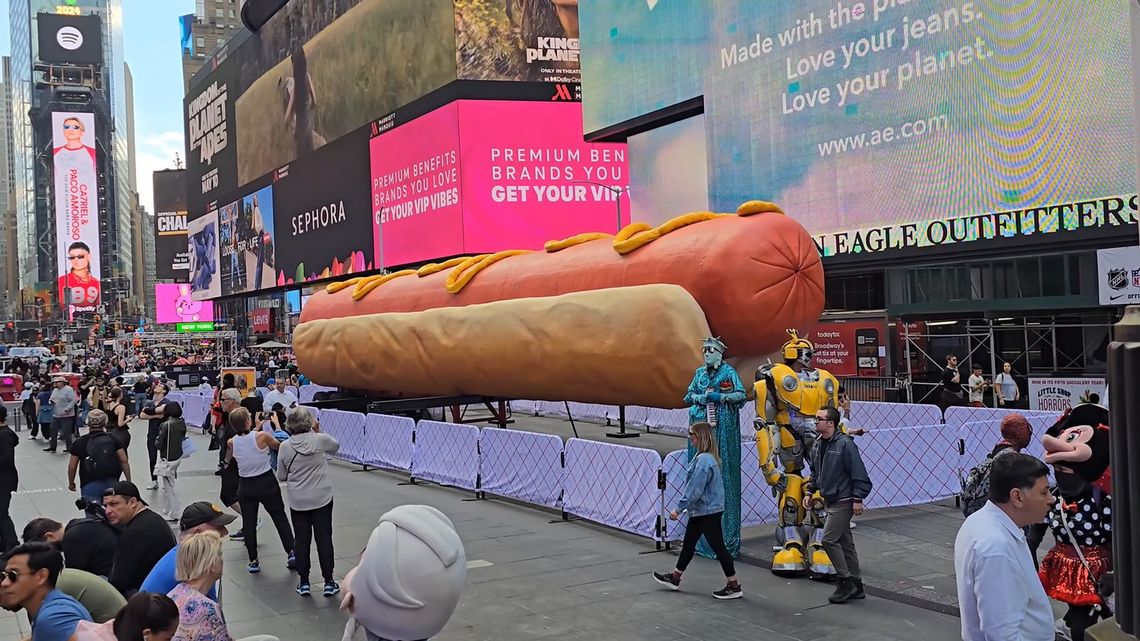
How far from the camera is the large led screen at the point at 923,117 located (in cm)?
1892

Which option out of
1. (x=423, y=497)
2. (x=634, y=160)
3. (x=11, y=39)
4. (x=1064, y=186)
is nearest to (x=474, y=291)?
(x=423, y=497)

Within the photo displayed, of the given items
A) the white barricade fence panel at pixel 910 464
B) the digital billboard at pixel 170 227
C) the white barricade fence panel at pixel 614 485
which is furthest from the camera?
the digital billboard at pixel 170 227

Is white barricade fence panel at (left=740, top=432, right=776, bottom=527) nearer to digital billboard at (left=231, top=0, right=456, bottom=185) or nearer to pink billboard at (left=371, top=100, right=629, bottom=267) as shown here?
pink billboard at (left=371, top=100, right=629, bottom=267)

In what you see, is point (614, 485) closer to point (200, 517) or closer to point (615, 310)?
point (615, 310)

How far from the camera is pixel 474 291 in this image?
15.8m

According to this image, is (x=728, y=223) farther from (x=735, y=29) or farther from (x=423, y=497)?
(x=735, y=29)

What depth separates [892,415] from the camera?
49.6 ft

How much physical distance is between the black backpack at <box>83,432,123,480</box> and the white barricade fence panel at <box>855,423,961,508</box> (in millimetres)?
8205

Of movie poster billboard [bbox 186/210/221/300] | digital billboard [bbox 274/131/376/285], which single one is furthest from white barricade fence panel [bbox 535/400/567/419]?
movie poster billboard [bbox 186/210/221/300]

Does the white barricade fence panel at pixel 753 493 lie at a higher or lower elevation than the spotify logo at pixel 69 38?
lower

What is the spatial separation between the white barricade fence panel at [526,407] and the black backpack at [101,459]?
14.7 metres

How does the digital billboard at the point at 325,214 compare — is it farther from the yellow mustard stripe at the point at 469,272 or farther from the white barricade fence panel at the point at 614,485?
the white barricade fence panel at the point at 614,485

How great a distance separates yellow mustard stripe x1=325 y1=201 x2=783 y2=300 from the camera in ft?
39.8

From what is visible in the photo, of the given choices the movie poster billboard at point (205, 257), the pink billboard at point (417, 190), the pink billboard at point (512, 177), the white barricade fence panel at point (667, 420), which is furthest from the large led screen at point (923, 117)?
the movie poster billboard at point (205, 257)
